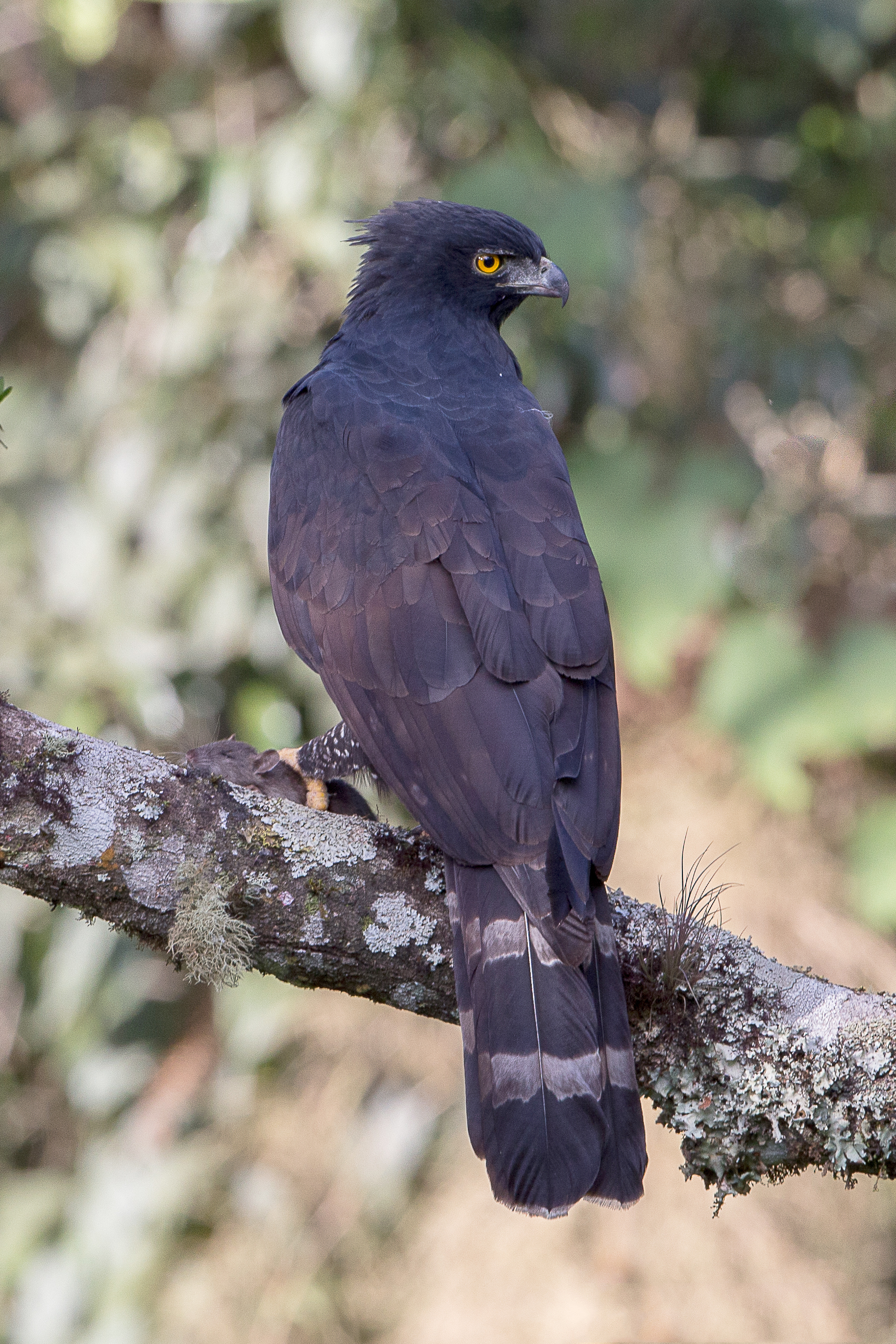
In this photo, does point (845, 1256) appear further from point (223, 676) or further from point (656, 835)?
point (223, 676)

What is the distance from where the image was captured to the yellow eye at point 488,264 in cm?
402

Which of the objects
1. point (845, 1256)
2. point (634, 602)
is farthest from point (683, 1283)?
point (634, 602)

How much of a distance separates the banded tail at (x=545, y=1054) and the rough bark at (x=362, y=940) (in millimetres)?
136

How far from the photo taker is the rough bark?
2.44m

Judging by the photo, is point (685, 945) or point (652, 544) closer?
point (685, 945)

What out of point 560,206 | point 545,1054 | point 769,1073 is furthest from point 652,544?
point 545,1054

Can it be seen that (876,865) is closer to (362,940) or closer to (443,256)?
(443,256)

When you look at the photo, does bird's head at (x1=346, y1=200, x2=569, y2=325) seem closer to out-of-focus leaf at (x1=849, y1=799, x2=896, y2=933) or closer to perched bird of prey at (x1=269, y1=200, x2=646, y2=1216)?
perched bird of prey at (x1=269, y1=200, x2=646, y2=1216)

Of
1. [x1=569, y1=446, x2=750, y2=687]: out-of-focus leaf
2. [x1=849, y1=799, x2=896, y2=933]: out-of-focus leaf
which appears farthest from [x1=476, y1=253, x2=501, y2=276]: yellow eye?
[x1=849, y1=799, x2=896, y2=933]: out-of-focus leaf

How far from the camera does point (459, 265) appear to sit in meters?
4.02

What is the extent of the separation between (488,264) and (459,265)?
0.09 metres

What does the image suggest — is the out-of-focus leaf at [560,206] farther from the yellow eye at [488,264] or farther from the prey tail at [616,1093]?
the prey tail at [616,1093]

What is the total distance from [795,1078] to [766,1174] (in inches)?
9.7

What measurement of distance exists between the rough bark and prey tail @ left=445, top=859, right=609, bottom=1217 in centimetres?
14
